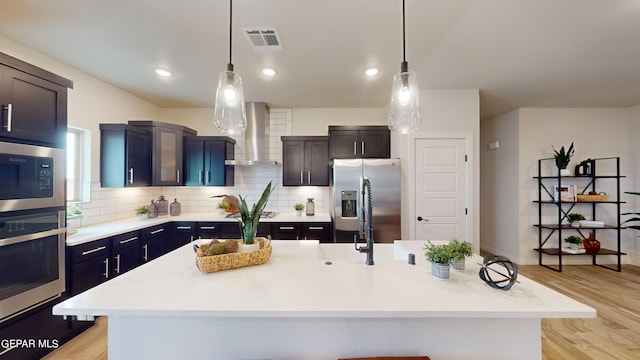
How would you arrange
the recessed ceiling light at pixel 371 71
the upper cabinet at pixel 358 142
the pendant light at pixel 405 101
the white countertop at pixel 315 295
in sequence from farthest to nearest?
1. the upper cabinet at pixel 358 142
2. the recessed ceiling light at pixel 371 71
3. the pendant light at pixel 405 101
4. the white countertop at pixel 315 295

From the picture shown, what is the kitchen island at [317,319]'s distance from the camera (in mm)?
957

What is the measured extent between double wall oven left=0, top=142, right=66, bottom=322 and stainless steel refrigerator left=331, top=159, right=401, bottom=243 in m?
2.69

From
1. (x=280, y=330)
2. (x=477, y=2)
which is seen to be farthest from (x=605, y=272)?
(x=280, y=330)

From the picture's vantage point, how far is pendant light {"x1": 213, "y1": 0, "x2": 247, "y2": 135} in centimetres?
151

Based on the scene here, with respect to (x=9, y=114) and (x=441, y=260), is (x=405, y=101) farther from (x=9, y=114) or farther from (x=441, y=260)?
A: (x=9, y=114)

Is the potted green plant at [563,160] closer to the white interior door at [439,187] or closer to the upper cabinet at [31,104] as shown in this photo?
the white interior door at [439,187]

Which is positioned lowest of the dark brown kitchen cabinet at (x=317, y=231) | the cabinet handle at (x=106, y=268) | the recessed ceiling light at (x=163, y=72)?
the cabinet handle at (x=106, y=268)

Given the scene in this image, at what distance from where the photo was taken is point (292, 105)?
3977mm

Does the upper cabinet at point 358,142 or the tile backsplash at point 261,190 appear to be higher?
the upper cabinet at point 358,142

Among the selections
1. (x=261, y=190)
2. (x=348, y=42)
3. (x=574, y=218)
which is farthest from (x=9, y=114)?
(x=574, y=218)

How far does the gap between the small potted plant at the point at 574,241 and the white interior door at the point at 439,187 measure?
206 cm

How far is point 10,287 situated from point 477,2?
12.6 ft

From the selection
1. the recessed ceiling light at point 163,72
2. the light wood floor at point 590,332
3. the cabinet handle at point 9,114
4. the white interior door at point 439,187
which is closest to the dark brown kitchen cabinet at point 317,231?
the white interior door at point 439,187

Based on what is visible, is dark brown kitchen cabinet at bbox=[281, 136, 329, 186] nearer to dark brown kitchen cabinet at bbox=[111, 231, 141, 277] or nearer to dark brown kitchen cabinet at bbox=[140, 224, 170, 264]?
dark brown kitchen cabinet at bbox=[140, 224, 170, 264]
